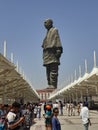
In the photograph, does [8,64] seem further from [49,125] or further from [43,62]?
[43,62]

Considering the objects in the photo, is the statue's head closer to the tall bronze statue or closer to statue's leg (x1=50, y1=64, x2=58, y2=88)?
the tall bronze statue

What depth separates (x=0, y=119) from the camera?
10266 mm

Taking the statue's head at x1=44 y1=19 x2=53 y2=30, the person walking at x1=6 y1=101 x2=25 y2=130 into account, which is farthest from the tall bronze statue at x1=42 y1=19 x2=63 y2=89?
the person walking at x1=6 y1=101 x2=25 y2=130

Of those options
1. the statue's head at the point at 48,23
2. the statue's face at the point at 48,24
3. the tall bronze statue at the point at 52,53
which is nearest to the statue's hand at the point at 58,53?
the tall bronze statue at the point at 52,53

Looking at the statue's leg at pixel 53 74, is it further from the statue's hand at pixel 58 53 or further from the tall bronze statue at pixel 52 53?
the statue's hand at pixel 58 53

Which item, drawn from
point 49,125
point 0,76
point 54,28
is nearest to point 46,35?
point 54,28

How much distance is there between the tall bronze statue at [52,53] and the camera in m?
120

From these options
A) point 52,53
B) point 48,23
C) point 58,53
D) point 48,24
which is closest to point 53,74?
point 52,53

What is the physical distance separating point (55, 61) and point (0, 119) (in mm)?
110191

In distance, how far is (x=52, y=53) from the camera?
120938 millimetres

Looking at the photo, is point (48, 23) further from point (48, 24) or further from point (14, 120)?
point (14, 120)

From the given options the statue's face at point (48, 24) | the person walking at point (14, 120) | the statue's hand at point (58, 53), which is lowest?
the person walking at point (14, 120)

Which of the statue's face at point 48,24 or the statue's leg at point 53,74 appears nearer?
the statue's leg at point 53,74

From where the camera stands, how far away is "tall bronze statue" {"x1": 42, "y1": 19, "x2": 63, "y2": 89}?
393ft
